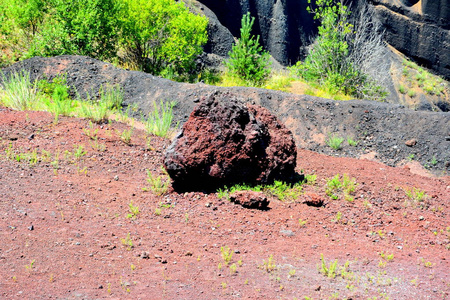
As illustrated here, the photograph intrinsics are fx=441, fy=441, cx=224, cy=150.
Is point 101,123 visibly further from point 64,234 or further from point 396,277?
point 396,277

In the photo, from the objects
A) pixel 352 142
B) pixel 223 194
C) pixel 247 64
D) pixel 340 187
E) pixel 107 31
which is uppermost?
pixel 107 31

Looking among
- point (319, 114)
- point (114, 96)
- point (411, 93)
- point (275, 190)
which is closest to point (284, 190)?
point (275, 190)

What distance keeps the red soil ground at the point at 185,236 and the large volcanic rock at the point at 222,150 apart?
266 mm

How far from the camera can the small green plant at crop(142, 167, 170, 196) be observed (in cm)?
526

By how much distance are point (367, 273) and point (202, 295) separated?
4.77 ft

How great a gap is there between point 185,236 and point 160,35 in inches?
436

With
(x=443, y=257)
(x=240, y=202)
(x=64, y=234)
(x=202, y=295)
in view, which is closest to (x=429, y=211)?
(x=443, y=257)

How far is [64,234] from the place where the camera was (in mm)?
4164

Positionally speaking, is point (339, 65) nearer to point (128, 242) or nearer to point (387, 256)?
point (387, 256)

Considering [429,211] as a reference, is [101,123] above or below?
above

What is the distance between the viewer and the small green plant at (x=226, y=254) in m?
3.87

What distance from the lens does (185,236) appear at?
4352 millimetres

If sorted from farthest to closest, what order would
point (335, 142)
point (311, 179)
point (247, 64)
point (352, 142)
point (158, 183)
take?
point (247, 64), point (352, 142), point (335, 142), point (311, 179), point (158, 183)

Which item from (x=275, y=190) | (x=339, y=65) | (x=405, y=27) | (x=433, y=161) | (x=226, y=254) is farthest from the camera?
(x=405, y=27)
